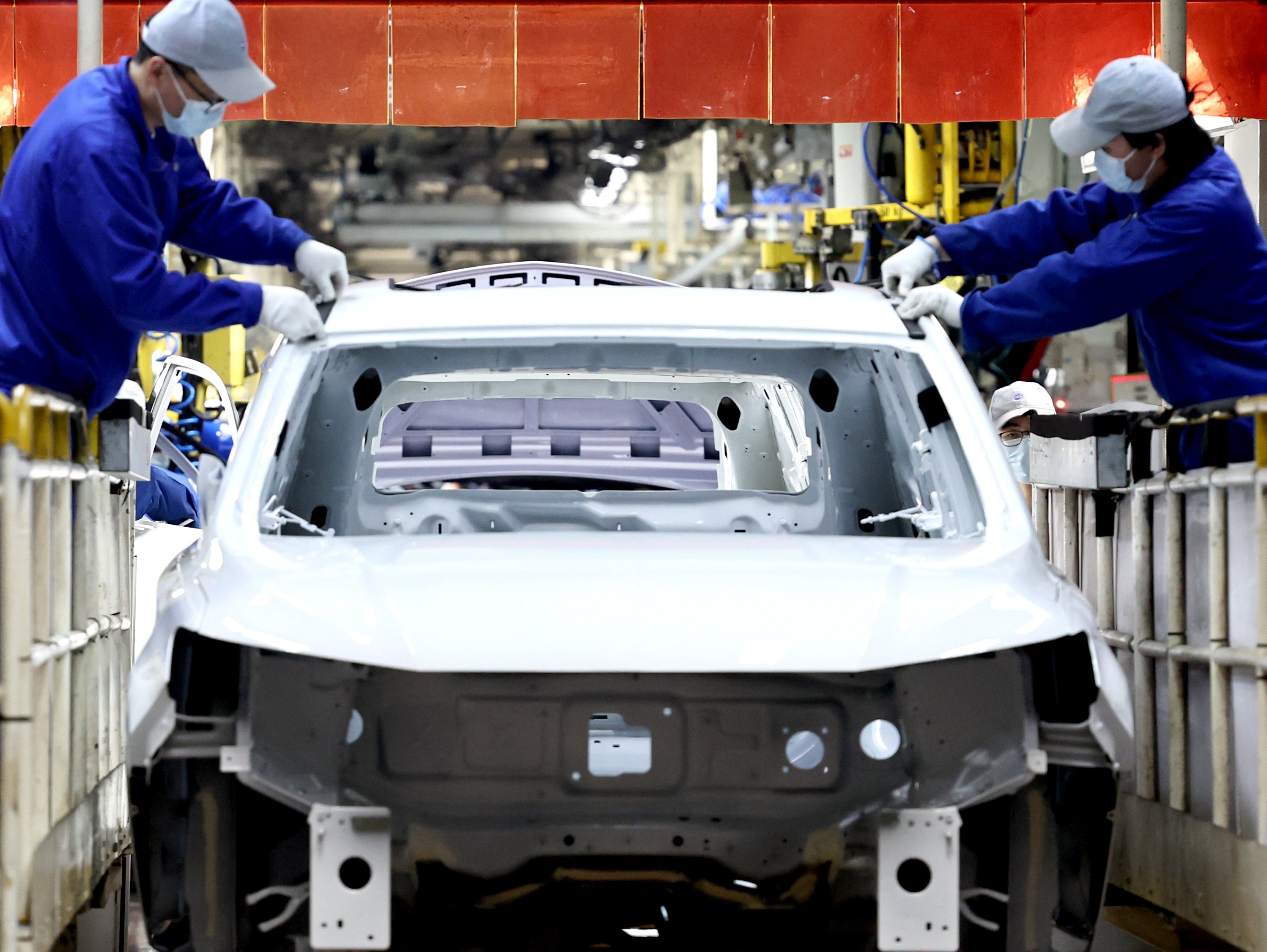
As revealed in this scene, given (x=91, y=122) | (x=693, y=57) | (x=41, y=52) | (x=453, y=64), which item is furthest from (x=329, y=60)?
(x=91, y=122)

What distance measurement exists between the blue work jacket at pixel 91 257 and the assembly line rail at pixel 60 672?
32cm

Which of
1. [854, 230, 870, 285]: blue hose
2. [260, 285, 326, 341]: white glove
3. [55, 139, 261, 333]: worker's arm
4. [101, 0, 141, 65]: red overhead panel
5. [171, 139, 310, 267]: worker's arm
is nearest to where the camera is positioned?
[260, 285, 326, 341]: white glove

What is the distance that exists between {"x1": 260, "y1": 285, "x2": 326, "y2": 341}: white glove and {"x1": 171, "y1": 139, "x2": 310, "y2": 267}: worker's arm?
1.87ft

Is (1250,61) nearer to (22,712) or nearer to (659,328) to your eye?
(659,328)

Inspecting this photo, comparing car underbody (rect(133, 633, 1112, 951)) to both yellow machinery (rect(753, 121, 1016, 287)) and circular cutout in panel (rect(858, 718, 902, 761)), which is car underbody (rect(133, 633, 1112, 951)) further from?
yellow machinery (rect(753, 121, 1016, 287))

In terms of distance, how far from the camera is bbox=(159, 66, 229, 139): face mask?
3463mm

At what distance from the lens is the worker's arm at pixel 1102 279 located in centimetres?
350

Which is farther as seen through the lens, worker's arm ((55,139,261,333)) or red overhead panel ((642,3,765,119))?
red overhead panel ((642,3,765,119))

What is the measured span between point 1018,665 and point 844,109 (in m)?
5.44

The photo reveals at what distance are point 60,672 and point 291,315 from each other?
36.1 inches

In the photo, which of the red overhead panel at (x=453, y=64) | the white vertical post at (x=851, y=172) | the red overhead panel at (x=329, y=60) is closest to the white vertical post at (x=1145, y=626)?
the red overhead panel at (x=453, y=64)

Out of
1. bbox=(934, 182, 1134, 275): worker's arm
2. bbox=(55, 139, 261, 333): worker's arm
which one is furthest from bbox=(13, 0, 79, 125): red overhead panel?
bbox=(934, 182, 1134, 275): worker's arm

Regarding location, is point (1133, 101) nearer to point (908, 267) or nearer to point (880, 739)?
point (908, 267)

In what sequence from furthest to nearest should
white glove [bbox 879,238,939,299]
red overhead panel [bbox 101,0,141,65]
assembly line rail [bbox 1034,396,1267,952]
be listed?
1. red overhead panel [bbox 101,0,141,65]
2. white glove [bbox 879,238,939,299]
3. assembly line rail [bbox 1034,396,1267,952]
